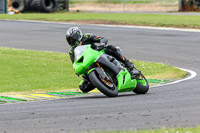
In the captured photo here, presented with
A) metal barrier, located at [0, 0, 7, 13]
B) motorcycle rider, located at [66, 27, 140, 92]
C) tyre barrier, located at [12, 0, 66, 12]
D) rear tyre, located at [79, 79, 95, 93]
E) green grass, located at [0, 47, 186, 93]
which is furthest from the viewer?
tyre barrier, located at [12, 0, 66, 12]

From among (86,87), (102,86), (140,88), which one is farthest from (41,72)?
(102,86)

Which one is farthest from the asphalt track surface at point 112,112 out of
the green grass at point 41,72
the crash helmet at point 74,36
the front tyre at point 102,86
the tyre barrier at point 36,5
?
the tyre barrier at point 36,5

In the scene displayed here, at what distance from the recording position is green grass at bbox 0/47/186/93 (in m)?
13.3

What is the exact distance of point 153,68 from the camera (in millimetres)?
16938

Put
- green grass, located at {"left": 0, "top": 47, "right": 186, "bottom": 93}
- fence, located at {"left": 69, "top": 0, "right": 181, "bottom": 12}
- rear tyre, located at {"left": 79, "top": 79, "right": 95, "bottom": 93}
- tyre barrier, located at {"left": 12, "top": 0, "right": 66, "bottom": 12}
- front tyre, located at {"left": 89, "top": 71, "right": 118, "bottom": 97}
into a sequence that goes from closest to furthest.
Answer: front tyre, located at {"left": 89, "top": 71, "right": 118, "bottom": 97} < rear tyre, located at {"left": 79, "top": 79, "right": 95, "bottom": 93} < green grass, located at {"left": 0, "top": 47, "right": 186, "bottom": 93} < tyre barrier, located at {"left": 12, "top": 0, "right": 66, "bottom": 12} < fence, located at {"left": 69, "top": 0, "right": 181, "bottom": 12}

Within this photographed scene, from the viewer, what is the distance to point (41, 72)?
15930 millimetres

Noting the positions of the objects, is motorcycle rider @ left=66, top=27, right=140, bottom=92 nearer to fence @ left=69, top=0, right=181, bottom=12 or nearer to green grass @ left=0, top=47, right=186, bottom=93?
green grass @ left=0, top=47, right=186, bottom=93

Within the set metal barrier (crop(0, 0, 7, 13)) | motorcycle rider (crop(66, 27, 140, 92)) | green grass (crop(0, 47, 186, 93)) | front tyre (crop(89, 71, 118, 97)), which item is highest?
motorcycle rider (crop(66, 27, 140, 92))

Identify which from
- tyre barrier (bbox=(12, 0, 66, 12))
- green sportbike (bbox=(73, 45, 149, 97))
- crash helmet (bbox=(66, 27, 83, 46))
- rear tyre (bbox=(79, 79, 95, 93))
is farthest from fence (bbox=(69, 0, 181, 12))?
green sportbike (bbox=(73, 45, 149, 97))

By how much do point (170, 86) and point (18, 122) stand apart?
546cm

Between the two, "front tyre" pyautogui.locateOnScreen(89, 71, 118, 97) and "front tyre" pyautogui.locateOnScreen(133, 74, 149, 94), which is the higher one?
"front tyre" pyautogui.locateOnScreen(89, 71, 118, 97)

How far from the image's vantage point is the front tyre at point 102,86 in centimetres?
1034

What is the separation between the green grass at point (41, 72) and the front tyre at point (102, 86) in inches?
95.9

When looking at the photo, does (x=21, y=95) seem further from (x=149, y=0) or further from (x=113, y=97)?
(x=149, y=0)
